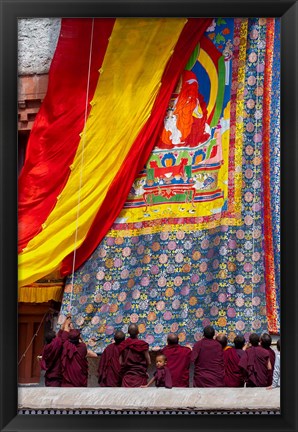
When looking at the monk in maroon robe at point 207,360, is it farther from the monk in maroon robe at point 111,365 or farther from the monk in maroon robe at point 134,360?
the monk in maroon robe at point 111,365

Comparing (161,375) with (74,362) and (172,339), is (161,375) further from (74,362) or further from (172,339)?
(74,362)

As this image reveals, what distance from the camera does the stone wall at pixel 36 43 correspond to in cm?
877

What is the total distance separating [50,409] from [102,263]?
1.34 m

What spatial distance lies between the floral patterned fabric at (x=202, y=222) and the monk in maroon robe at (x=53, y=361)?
0.25 metres

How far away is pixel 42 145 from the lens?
9625mm

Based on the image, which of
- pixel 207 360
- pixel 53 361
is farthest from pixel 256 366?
pixel 53 361

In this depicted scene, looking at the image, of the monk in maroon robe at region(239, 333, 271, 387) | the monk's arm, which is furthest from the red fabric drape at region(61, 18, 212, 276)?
the monk in maroon robe at region(239, 333, 271, 387)

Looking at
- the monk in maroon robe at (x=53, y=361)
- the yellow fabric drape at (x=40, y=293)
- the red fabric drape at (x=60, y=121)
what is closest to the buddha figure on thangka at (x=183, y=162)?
the red fabric drape at (x=60, y=121)

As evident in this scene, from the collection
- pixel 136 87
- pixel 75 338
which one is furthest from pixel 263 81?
pixel 75 338

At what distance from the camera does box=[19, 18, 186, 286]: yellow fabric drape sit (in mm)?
9359
